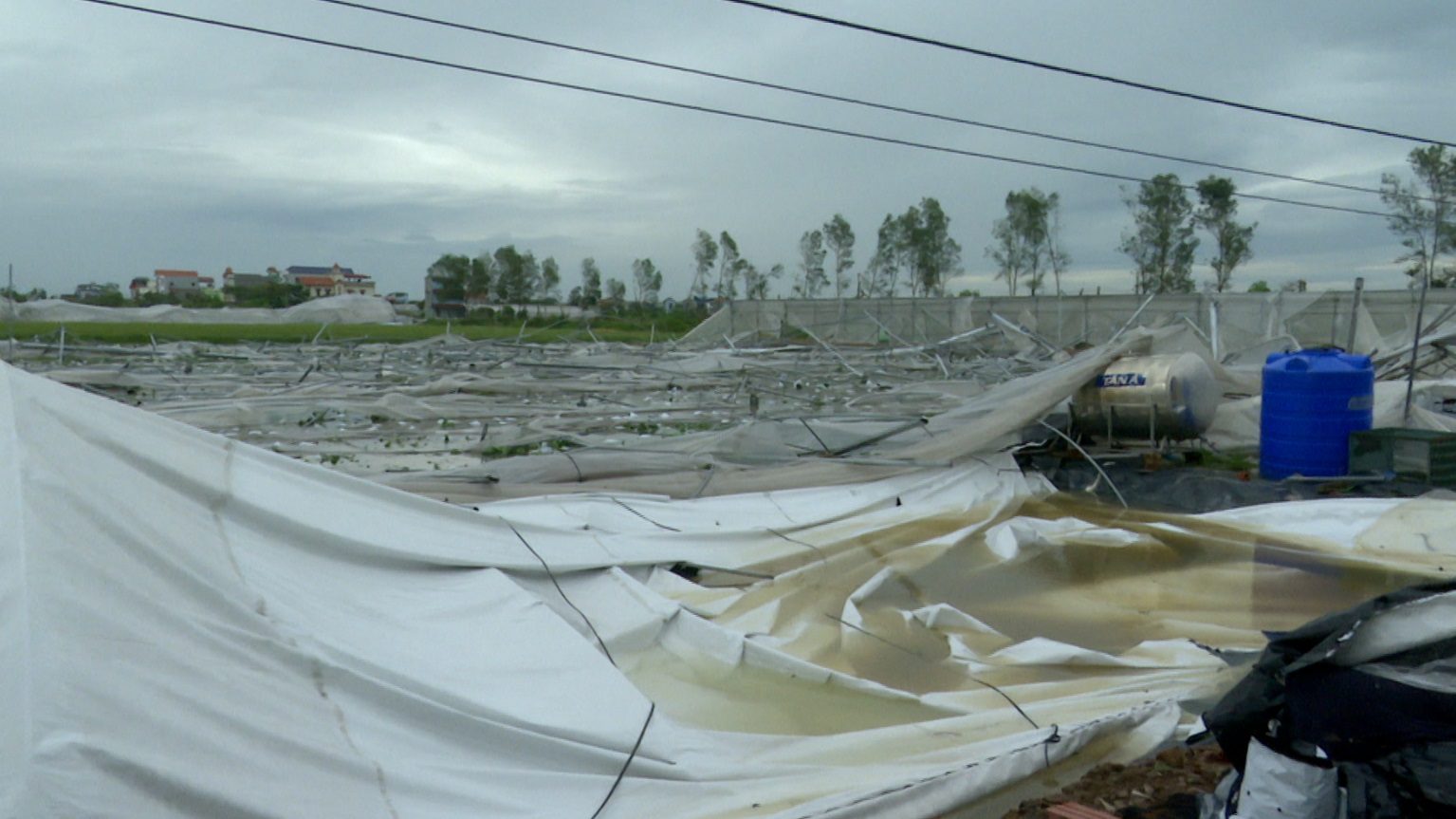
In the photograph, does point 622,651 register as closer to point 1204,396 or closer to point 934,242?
point 1204,396

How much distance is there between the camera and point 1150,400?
9.32 meters

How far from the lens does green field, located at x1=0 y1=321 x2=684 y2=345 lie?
2188 centimetres

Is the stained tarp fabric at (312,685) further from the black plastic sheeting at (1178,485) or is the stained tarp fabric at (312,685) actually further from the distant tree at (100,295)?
the distant tree at (100,295)

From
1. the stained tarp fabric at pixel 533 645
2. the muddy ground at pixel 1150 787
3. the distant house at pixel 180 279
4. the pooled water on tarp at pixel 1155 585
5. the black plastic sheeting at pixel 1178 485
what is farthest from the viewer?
the distant house at pixel 180 279

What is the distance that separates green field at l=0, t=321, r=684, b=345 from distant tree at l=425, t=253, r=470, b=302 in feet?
15.3

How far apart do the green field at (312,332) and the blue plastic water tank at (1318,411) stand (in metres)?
13.7

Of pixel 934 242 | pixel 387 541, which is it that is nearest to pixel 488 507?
pixel 387 541

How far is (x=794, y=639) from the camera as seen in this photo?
187 inches

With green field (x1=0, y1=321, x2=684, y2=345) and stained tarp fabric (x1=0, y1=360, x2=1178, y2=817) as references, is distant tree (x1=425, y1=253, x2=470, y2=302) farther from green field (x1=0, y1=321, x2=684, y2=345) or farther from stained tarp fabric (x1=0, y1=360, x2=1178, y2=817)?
stained tarp fabric (x1=0, y1=360, x2=1178, y2=817)

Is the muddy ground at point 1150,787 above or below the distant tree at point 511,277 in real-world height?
below

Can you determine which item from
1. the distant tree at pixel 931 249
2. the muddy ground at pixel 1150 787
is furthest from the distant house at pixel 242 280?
the muddy ground at pixel 1150 787

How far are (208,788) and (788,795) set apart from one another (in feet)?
5.34

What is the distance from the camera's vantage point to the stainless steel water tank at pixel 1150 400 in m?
9.30

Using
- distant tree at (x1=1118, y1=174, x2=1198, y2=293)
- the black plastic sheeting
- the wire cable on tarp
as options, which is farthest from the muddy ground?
distant tree at (x1=1118, y1=174, x2=1198, y2=293)
